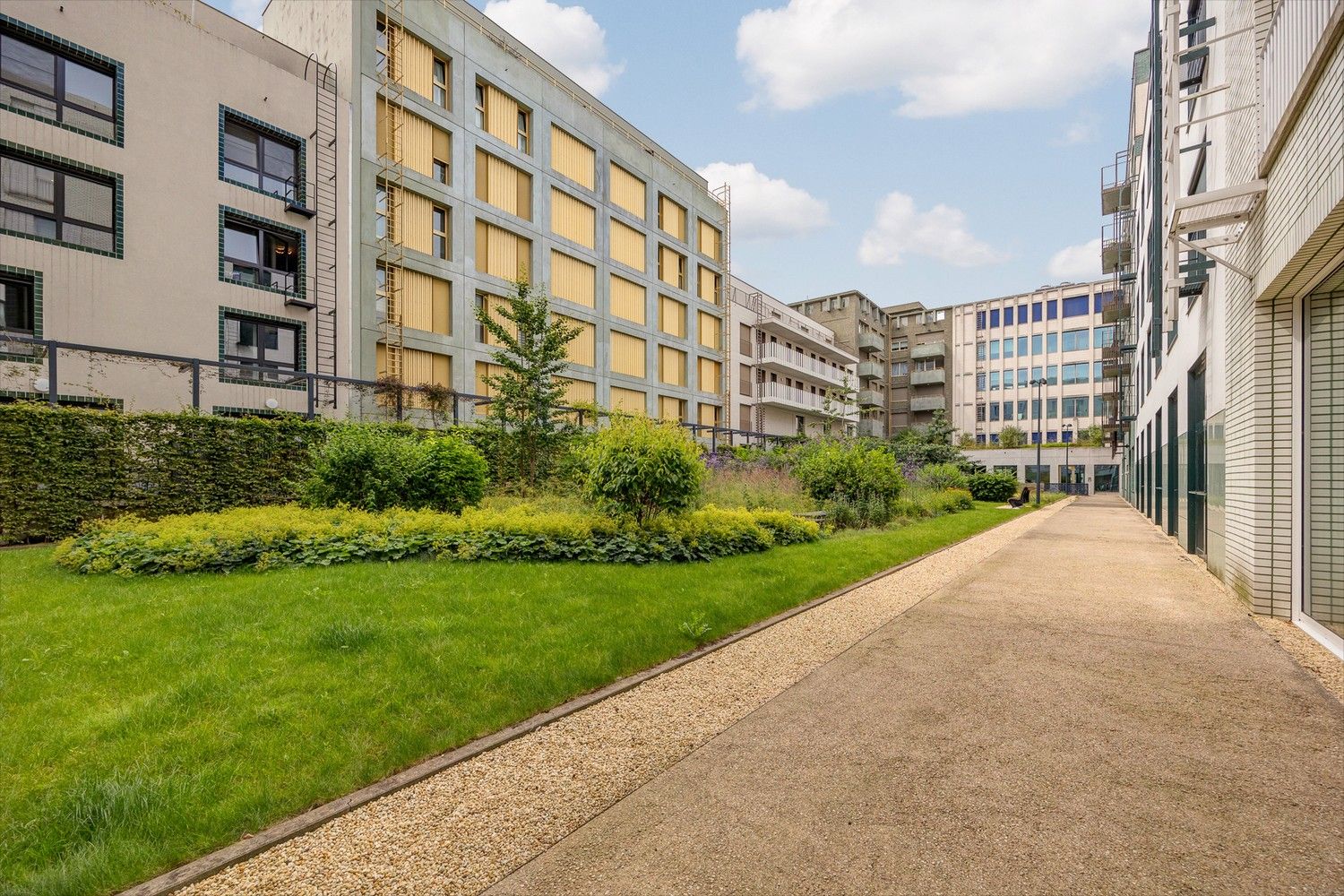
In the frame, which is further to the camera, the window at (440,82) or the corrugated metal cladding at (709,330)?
the corrugated metal cladding at (709,330)

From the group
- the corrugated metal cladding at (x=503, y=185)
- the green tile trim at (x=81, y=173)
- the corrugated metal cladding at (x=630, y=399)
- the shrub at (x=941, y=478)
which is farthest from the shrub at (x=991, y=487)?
the green tile trim at (x=81, y=173)

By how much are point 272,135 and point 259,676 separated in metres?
21.9

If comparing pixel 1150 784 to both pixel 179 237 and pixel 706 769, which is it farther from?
pixel 179 237

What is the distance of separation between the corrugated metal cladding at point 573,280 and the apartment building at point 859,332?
36192 mm

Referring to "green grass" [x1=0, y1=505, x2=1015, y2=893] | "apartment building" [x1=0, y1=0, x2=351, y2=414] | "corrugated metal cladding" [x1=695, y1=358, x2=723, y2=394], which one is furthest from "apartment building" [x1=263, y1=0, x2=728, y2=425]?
"green grass" [x1=0, y1=505, x2=1015, y2=893]

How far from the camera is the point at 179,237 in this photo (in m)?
17.8

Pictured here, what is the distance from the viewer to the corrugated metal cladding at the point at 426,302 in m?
22.2

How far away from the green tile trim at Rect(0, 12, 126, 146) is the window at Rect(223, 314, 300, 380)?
5.31 metres

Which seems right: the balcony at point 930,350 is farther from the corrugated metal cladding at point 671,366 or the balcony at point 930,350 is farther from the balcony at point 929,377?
the corrugated metal cladding at point 671,366

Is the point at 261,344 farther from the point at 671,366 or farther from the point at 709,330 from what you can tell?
the point at 709,330

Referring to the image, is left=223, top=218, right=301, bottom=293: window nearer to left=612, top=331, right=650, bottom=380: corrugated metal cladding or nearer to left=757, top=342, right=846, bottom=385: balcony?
left=612, top=331, right=650, bottom=380: corrugated metal cladding

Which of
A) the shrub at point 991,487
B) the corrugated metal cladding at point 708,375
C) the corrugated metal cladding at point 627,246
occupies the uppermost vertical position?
the corrugated metal cladding at point 627,246

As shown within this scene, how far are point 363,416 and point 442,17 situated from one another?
16.3 m

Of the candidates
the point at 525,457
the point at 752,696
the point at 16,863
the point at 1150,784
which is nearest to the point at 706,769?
the point at 752,696
